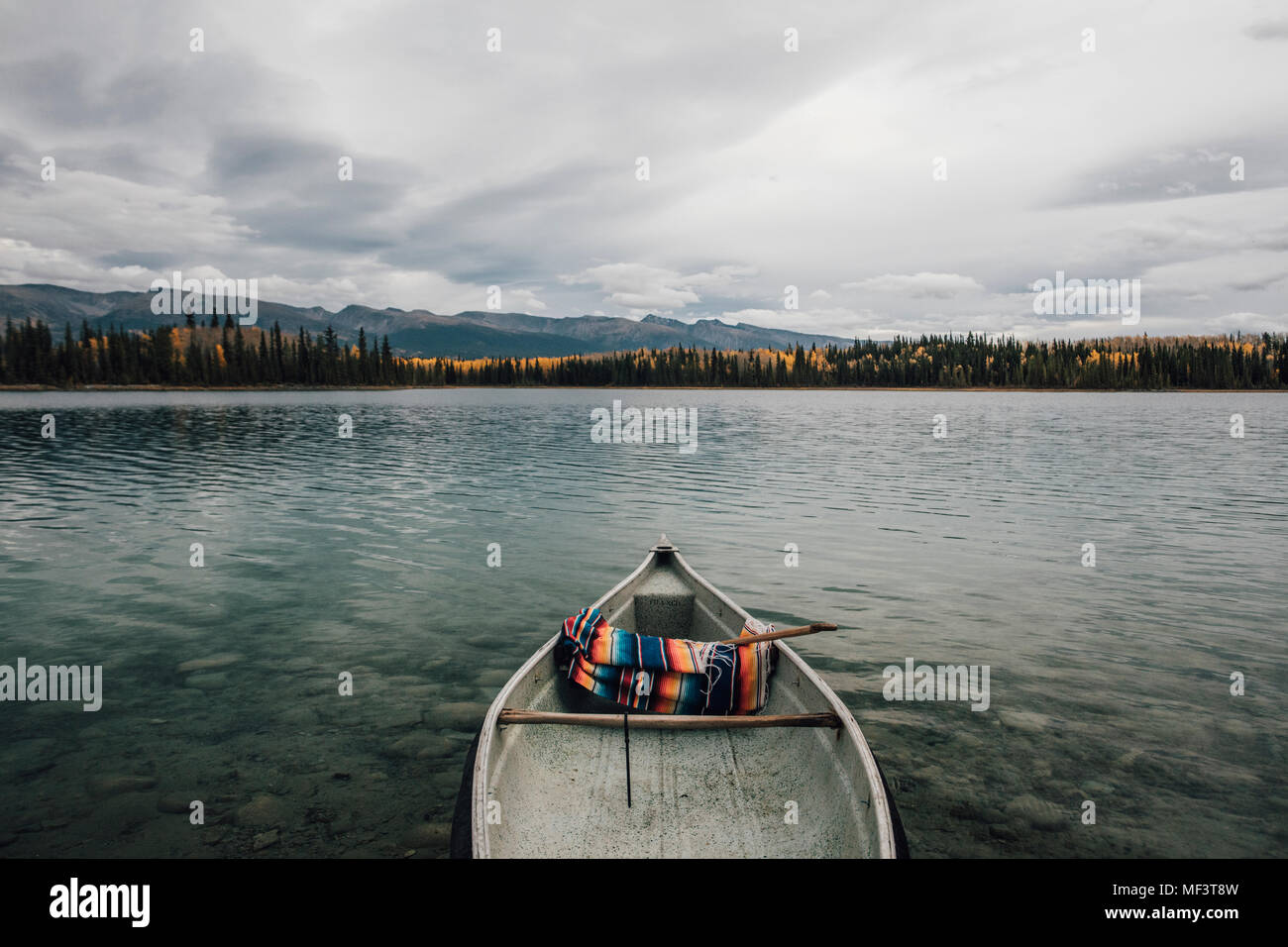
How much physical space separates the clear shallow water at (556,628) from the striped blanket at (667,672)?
2.14m

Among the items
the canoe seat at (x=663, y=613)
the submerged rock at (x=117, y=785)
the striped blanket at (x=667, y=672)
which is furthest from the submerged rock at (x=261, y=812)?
the canoe seat at (x=663, y=613)

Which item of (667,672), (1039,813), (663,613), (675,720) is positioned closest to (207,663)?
(663,613)

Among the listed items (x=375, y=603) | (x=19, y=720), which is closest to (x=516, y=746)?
(x=19, y=720)

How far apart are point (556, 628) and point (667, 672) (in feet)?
20.4

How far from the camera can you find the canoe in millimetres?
6434

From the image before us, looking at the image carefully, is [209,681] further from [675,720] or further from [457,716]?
[675,720]

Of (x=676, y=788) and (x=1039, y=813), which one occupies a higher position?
(x=676, y=788)

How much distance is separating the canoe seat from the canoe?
4070 millimetres

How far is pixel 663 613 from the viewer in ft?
44.5

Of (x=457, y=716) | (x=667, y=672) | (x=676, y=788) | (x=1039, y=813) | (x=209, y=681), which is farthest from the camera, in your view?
(x=209, y=681)

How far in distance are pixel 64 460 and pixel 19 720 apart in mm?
44191

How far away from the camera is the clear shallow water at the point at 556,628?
8258 millimetres

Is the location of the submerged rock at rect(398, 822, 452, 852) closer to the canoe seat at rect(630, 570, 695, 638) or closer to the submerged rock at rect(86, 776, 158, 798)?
the submerged rock at rect(86, 776, 158, 798)
